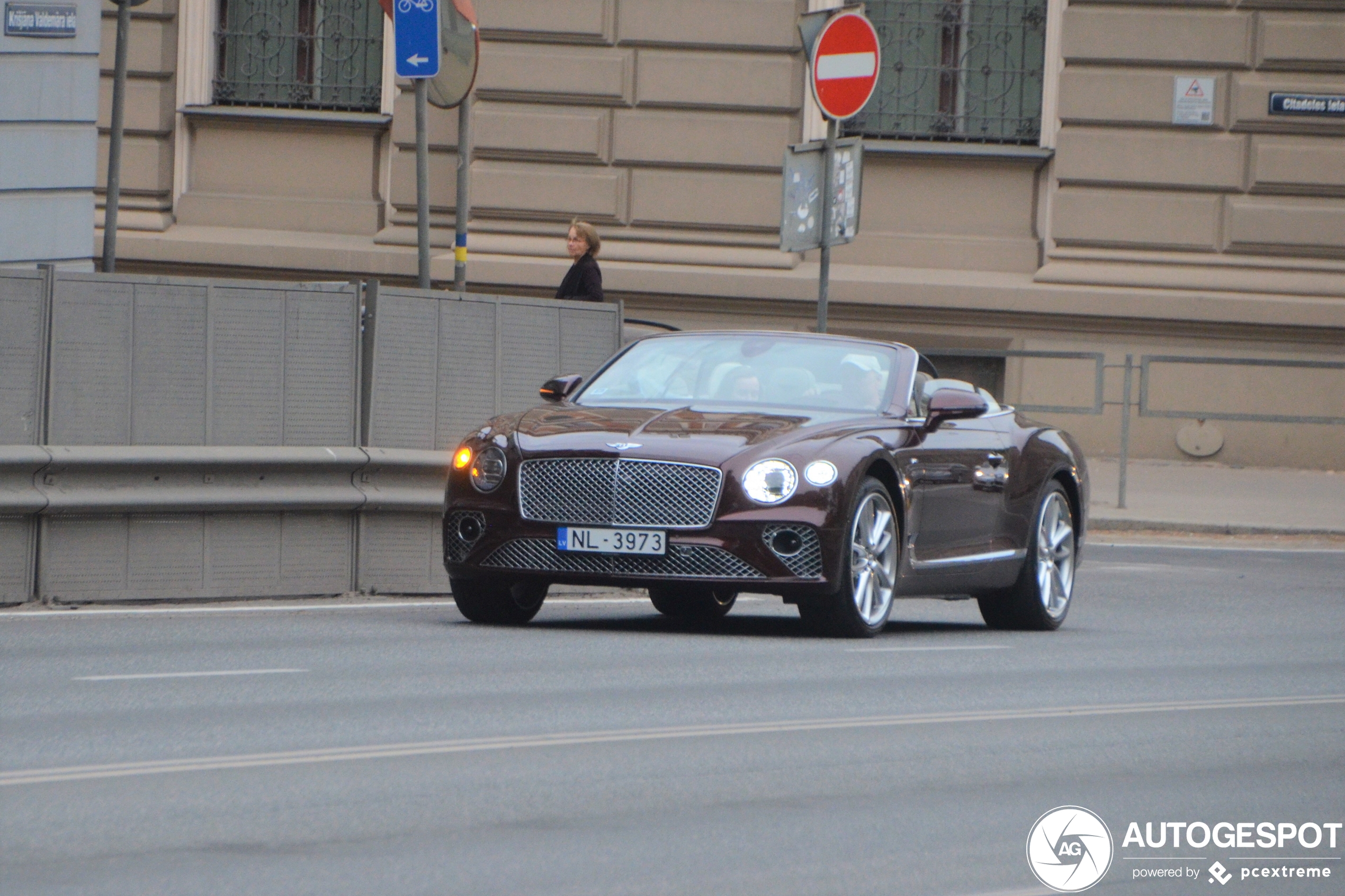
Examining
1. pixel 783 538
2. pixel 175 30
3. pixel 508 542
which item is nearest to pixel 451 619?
pixel 508 542

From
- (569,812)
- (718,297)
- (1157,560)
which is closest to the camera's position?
(569,812)

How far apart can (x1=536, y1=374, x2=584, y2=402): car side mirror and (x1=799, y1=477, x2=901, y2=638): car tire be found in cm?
154

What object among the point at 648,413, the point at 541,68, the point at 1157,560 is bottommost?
the point at 1157,560

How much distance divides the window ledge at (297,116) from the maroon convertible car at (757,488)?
35.9 feet

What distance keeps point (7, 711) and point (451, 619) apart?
3.80 m

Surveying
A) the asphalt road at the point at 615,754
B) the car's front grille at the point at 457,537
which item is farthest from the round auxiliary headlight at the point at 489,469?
the asphalt road at the point at 615,754

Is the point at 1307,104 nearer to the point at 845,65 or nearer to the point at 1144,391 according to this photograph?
the point at 1144,391

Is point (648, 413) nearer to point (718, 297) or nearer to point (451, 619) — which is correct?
point (451, 619)

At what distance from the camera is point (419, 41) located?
515 inches

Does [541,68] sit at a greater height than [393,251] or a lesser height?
greater

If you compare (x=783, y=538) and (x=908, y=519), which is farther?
(x=908, y=519)

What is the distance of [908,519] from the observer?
10.1 meters

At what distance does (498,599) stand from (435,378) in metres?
2.02

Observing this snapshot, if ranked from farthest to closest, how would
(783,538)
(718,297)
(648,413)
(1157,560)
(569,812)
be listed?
(718,297)
(1157,560)
(648,413)
(783,538)
(569,812)
